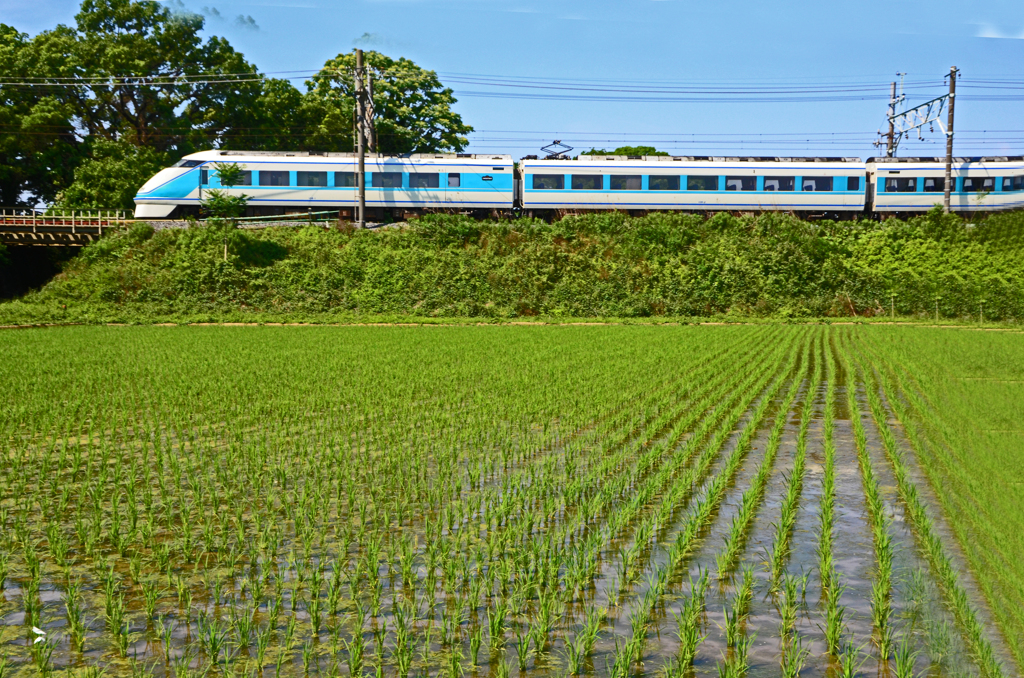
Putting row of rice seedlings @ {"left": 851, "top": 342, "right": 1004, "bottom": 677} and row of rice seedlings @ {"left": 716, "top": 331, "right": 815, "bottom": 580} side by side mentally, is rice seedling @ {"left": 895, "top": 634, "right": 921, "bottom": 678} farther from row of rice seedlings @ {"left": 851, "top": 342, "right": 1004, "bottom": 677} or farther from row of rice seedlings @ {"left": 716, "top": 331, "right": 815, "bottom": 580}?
row of rice seedlings @ {"left": 716, "top": 331, "right": 815, "bottom": 580}

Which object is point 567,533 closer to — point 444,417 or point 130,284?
point 444,417

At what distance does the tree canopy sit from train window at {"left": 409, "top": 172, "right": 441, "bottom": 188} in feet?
47.1

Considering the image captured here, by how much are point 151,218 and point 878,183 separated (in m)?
33.0

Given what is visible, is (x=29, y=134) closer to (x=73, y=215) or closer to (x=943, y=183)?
(x=73, y=215)

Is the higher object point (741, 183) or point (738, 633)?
point (741, 183)

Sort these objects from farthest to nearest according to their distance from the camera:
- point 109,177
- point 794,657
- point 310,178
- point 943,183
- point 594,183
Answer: point 109,177 < point 943,183 < point 594,183 < point 310,178 < point 794,657

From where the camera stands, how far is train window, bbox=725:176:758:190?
39.5 meters

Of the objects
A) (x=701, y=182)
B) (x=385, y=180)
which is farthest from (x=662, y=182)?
(x=385, y=180)

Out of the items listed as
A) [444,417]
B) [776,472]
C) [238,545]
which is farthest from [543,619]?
[444,417]

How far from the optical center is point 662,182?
1548 inches

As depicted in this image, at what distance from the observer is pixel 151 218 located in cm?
4044

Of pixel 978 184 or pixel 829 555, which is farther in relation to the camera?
pixel 978 184

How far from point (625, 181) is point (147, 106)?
32.6 m

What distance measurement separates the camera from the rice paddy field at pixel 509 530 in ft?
16.4
